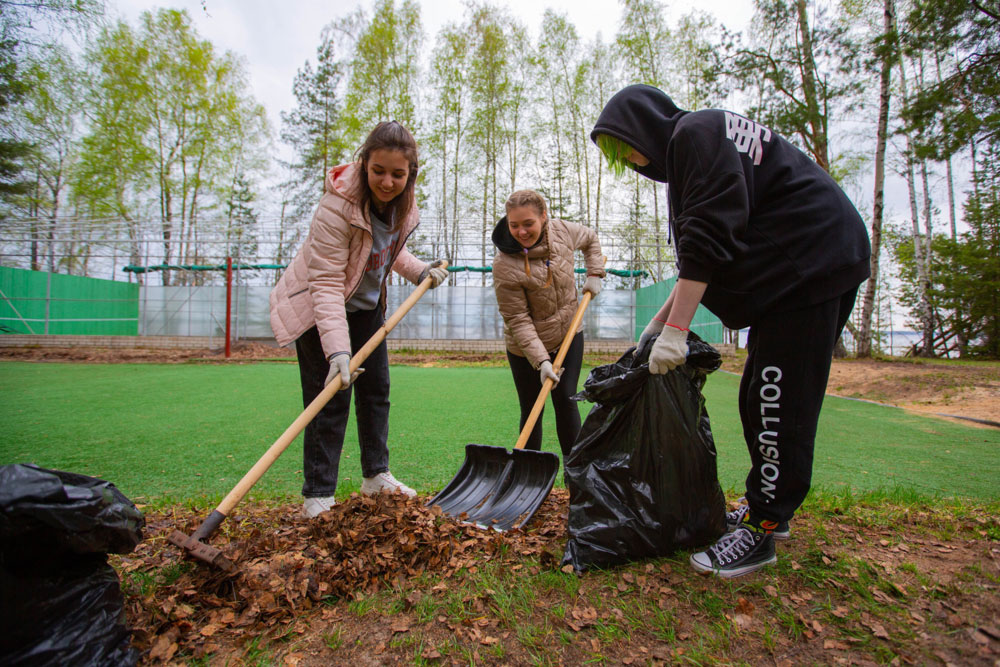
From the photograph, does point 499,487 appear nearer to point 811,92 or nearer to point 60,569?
point 60,569

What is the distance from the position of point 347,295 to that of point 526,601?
4.65 ft

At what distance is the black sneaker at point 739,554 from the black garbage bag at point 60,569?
1728 millimetres

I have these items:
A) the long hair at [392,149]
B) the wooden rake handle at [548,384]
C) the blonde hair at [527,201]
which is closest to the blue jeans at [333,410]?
the long hair at [392,149]

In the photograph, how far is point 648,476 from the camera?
1.75 metres

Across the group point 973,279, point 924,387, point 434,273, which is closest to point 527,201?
point 434,273

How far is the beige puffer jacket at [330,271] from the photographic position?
82.2 inches

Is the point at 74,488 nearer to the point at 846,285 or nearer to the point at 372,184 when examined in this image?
the point at 372,184

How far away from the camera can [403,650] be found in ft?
4.60

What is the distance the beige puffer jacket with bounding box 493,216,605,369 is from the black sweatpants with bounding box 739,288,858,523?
47.3 inches

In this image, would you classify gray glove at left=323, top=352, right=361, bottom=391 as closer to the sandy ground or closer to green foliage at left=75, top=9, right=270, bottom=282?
the sandy ground

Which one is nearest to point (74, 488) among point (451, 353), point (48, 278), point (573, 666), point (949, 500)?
point (573, 666)

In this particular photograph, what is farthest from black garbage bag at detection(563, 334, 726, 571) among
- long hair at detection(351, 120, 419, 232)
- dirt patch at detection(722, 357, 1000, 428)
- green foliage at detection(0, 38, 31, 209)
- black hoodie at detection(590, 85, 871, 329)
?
green foliage at detection(0, 38, 31, 209)

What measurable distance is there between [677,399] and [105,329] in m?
22.5

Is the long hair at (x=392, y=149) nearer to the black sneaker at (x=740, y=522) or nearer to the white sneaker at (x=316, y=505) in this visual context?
the white sneaker at (x=316, y=505)
